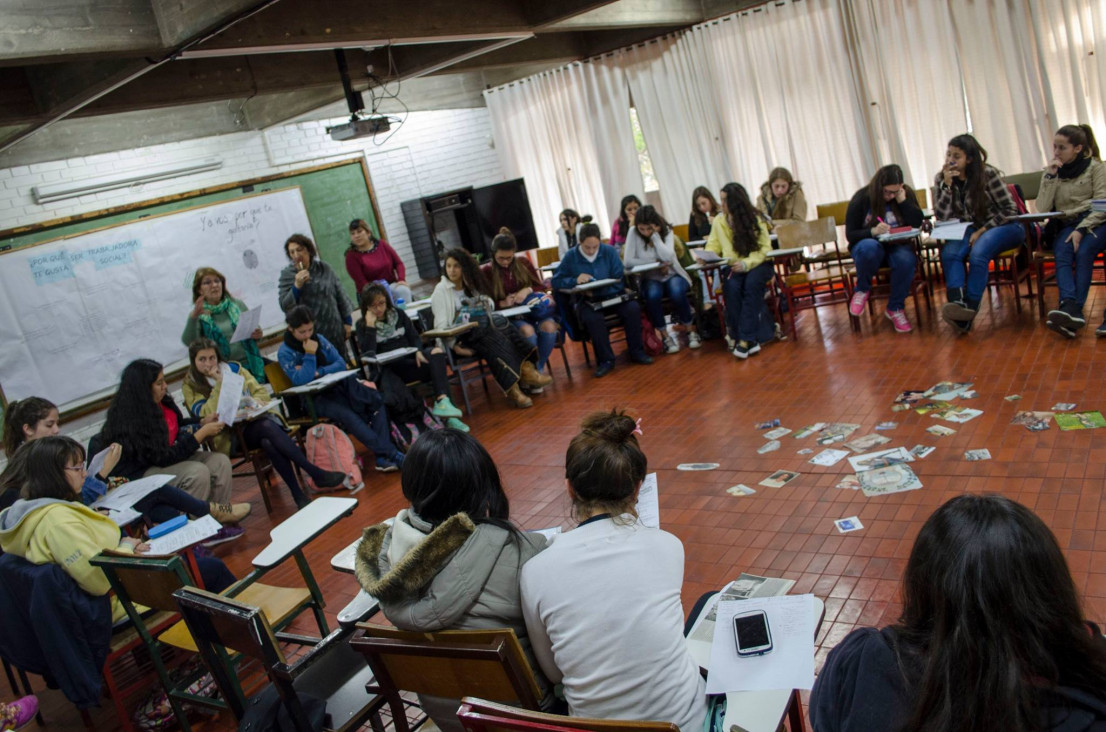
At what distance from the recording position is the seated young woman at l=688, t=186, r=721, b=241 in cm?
797

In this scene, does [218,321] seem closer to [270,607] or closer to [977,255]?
[270,607]

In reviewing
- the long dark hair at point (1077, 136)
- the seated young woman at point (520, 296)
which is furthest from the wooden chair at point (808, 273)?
the seated young woman at point (520, 296)

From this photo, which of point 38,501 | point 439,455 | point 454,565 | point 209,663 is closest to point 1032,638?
point 454,565

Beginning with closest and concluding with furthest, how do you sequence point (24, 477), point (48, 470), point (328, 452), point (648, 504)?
point (648, 504) → point (48, 470) → point (24, 477) → point (328, 452)

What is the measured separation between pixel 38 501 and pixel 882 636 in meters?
3.25

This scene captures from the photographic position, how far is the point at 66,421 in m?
7.46

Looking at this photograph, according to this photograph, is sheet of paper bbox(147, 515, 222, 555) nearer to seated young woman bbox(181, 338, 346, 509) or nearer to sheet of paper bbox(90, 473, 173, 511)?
sheet of paper bbox(90, 473, 173, 511)

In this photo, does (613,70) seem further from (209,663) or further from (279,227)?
Answer: (209,663)

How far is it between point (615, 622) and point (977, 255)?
17.2ft

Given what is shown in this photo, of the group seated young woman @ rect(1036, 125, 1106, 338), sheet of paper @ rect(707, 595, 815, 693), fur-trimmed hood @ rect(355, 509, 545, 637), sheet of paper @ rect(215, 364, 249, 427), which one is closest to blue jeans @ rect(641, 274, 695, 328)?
seated young woman @ rect(1036, 125, 1106, 338)

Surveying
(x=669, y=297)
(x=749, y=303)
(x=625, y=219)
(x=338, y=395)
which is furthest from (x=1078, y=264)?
(x=338, y=395)

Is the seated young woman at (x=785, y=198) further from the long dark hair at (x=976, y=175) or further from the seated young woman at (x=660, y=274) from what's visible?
the long dark hair at (x=976, y=175)

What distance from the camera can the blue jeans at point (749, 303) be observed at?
22.6 ft

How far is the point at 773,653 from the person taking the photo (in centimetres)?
184
